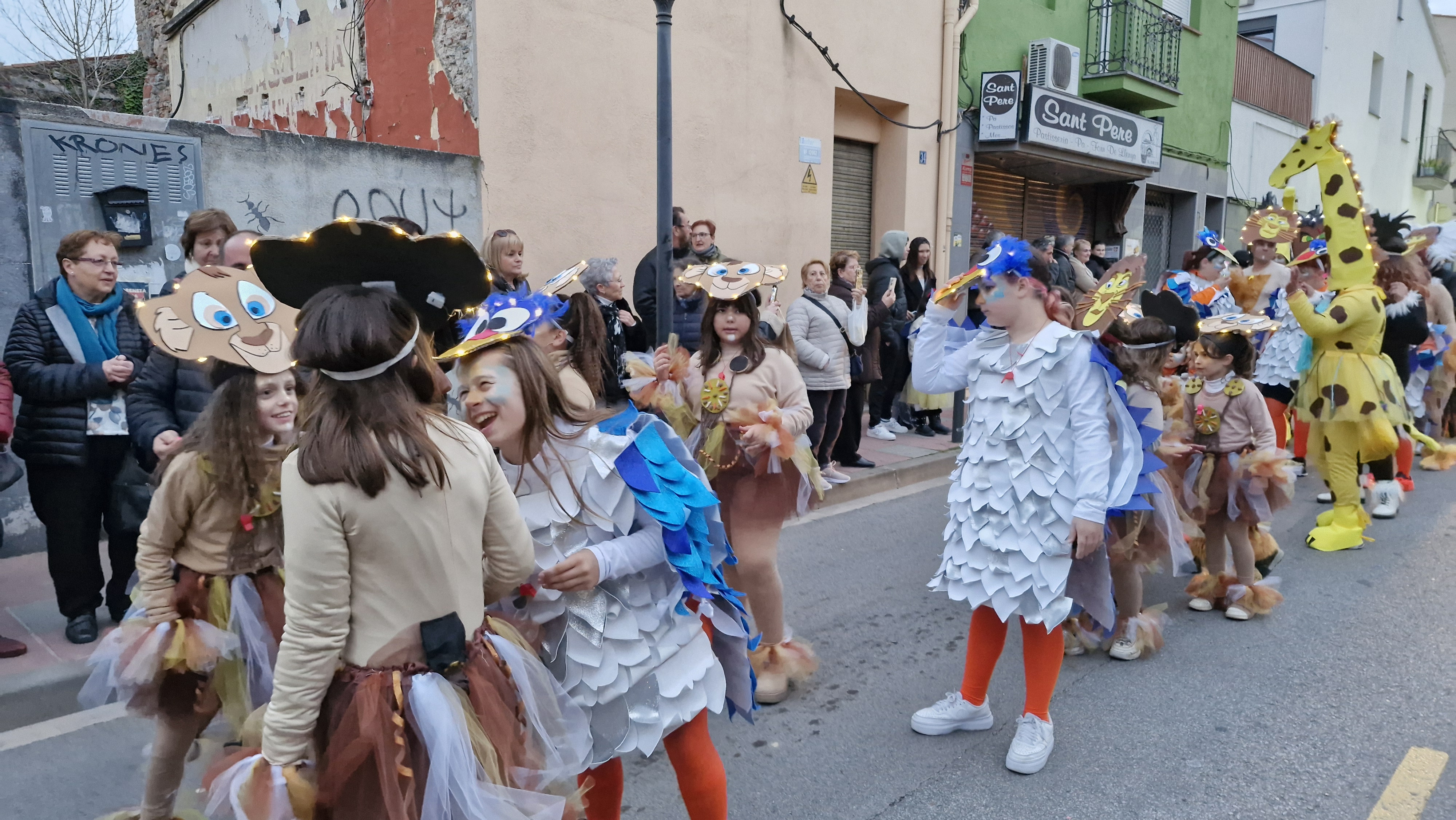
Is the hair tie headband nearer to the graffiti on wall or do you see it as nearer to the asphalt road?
the asphalt road

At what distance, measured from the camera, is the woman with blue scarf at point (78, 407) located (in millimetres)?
4148

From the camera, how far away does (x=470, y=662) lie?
6.41 ft

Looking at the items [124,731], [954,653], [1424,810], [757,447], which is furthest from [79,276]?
[1424,810]

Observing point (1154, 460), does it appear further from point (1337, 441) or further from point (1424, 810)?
point (1337, 441)

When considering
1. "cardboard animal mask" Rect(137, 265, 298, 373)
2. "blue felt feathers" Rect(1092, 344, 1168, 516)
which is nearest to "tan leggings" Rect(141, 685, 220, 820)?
"cardboard animal mask" Rect(137, 265, 298, 373)

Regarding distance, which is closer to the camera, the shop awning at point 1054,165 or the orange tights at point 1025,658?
the orange tights at point 1025,658

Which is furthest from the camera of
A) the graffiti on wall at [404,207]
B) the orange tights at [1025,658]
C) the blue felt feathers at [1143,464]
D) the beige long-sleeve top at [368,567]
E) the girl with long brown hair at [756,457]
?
the graffiti on wall at [404,207]

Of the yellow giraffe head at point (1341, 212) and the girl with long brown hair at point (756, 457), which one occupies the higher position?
the yellow giraffe head at point (1341, 212)

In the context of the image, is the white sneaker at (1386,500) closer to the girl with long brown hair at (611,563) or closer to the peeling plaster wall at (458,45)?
the girl with long brown hair at (611,563)

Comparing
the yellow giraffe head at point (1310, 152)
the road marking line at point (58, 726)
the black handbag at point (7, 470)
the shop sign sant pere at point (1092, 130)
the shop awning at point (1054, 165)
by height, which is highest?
the shop sign sant pere at point (1092, 130)

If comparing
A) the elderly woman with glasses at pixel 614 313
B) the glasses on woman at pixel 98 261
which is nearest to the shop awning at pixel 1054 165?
the elderly woman with glasses at pixel 614 313

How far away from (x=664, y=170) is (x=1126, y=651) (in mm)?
3797

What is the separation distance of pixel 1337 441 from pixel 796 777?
188 inches

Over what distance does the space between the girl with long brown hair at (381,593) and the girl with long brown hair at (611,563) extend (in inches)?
12.0
